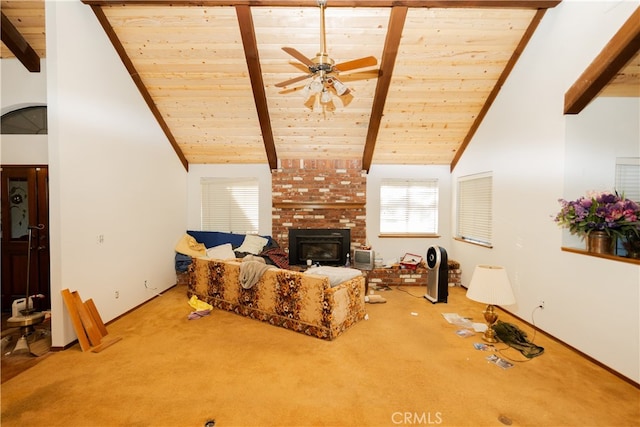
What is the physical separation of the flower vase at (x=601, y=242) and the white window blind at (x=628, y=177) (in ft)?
3.86

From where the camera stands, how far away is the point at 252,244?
5.88 m

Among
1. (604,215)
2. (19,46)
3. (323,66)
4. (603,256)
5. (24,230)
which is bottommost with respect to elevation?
(603,256)

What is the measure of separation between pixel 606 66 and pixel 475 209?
2.89 m

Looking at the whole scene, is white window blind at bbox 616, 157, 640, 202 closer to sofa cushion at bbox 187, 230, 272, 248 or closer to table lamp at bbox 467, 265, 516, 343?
table lamp at bbox 467, 265, 516, 343

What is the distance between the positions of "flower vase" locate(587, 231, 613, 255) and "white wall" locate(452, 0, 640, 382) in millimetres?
104

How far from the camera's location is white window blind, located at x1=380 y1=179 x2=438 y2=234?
252 inches

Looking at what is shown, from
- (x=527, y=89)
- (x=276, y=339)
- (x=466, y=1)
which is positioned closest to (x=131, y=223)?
(x=276, y=339)

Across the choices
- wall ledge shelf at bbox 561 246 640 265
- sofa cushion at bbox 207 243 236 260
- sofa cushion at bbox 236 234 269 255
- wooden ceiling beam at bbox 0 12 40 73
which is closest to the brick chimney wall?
sofa cushion at bbox 236 234 269 255

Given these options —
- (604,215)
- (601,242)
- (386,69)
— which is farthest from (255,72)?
(601,242)

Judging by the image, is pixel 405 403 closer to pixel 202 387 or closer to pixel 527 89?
pixel 202 387

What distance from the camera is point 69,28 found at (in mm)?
3176

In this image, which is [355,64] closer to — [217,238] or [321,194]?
[321,194]

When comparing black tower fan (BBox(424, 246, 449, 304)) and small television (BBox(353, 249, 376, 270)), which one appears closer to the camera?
black tower fan (BBox(424, 246, 449, 304))

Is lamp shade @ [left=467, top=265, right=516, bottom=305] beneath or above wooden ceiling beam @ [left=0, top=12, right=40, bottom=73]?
beneath
